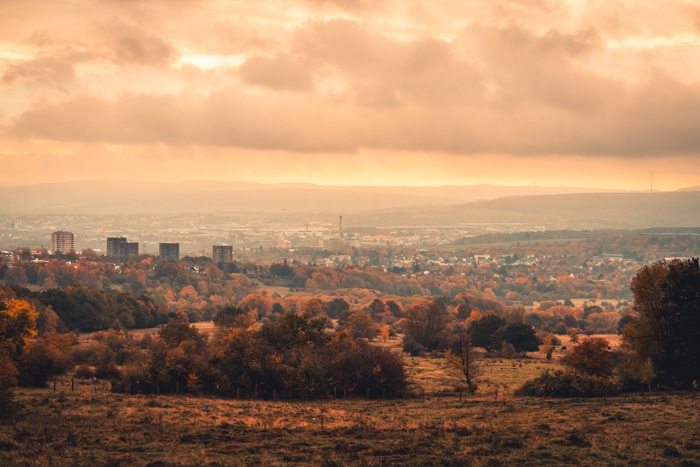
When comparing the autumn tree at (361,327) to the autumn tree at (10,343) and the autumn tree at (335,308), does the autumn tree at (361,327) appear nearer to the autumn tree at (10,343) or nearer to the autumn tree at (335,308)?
the autumn tree at (335,308)

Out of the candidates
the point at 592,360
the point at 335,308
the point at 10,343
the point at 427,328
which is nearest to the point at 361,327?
the point at 427,328

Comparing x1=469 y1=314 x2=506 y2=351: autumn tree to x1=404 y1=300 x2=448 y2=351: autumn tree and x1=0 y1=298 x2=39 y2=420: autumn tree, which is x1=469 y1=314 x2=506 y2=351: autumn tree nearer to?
x1=404 y1=300 x2=448 y2=351: autumn tree

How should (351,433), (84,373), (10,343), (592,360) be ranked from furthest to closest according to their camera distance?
(84,373) → (592,360) → (10,343) → (351,433)

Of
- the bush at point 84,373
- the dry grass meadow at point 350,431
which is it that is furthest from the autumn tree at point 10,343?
the bush at point 84,373

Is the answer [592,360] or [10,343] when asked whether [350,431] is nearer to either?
[10,343]

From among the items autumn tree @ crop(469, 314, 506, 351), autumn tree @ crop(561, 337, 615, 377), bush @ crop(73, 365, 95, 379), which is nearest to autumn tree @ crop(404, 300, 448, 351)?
autumn tree @ crop(469, 314, 506, 351)

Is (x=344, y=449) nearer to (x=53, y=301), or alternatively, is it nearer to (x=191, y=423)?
(x=191, y=423)

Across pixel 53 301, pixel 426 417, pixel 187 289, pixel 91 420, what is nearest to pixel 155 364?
pixel 91 420
